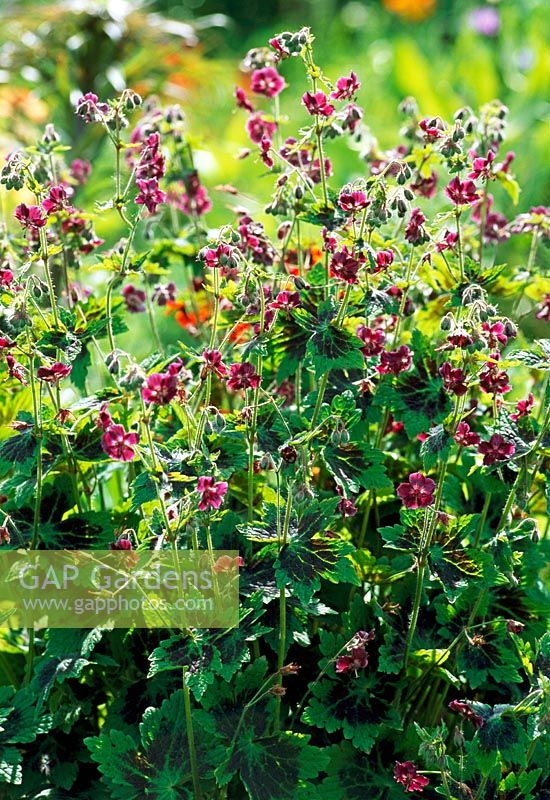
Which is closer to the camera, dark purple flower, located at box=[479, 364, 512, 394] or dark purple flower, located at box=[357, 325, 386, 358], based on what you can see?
dark purple flower, located at box=[479, 364, 512, 394]

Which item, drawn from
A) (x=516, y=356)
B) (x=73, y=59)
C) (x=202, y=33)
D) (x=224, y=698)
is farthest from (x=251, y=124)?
(x=202, y=33)

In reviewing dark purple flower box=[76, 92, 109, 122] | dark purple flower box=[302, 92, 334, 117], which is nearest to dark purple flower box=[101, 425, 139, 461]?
dark purple flower box=[76, 92, 109, 122]

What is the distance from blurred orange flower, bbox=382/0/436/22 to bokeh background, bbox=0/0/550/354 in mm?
879

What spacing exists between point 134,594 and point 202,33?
5660 millimetres

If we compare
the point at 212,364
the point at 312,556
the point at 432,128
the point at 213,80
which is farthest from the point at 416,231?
the point at 213,80

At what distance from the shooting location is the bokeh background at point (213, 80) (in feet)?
15.0

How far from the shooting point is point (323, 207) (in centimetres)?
177

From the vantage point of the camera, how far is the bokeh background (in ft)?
15.0

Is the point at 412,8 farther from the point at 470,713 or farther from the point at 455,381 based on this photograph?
the point at 470,713

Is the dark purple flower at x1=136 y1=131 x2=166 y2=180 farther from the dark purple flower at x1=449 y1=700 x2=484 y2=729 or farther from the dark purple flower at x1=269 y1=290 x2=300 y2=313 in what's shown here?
the dark purple flower at x1=449 y1=700 x2=484 y2=729

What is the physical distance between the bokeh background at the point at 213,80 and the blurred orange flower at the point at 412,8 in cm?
88

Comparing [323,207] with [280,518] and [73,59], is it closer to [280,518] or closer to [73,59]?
[280,518]

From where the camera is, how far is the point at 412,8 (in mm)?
7852

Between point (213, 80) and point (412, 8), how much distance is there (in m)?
3.08
